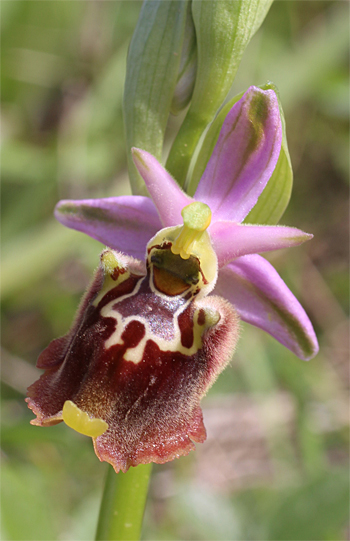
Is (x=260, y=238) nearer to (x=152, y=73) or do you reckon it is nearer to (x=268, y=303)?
(x=268, y=303)

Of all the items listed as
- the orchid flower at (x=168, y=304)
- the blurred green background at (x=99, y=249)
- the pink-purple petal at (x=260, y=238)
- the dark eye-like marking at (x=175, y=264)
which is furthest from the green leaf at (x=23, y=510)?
the pink-purple petal at (x=260, y=238)

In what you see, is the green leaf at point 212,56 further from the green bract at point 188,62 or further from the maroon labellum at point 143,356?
the maroon labellum at point 143,356

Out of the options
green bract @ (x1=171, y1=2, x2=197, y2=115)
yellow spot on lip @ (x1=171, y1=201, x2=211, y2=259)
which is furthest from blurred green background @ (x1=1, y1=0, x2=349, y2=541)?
green bract @ (x1=171, y1=2, x2=197, y2=115)

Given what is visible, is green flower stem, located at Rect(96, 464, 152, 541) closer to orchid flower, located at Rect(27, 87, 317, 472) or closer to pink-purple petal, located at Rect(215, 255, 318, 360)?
orchid flower, located at Rect(27, 87, 317, 472)

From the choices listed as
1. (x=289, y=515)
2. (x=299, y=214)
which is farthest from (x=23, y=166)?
(x=289, y=515)

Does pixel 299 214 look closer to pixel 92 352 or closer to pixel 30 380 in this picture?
pixel 30 380

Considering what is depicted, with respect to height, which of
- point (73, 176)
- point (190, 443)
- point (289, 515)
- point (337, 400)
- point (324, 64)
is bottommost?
point (337, 400)
